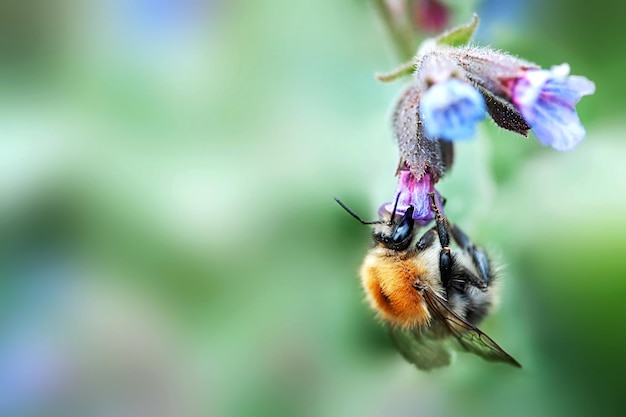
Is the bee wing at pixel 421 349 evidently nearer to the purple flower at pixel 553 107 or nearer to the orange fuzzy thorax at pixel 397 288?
the orange fuzzy thorax at pixel 397 288

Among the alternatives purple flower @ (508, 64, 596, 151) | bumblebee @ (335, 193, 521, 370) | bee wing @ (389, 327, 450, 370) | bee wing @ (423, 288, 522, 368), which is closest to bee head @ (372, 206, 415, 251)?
bumblebee @ (335, 193, 521, 370)

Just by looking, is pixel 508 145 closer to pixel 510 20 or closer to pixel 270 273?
pixel 510 20

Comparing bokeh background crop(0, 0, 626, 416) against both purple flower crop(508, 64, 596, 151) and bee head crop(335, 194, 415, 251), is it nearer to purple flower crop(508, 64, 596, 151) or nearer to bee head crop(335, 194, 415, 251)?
bee head crop(335, 194, 415, 251)

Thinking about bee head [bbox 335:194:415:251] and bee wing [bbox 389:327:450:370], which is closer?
bee head [bbox 335:194:415:251]

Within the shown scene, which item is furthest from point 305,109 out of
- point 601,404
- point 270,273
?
point 601,404

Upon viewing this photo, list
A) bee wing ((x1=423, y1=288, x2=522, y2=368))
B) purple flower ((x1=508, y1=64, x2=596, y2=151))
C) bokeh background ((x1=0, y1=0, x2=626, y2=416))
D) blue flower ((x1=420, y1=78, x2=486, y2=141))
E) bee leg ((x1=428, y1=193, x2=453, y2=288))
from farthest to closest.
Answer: bokeh background ((x1=0, y1=0, x2=626, y2=416)) < bee leg ((x1=428, y1=193, x2=453, y2=288)) < bee wing ((x1=423, y1=288, x2=522, y2=368)) < purple flower ((x1=508, y1=64, x2=596, y2=151)) < blue flower ((x1=420, y1=78, x2=486, y2=141))

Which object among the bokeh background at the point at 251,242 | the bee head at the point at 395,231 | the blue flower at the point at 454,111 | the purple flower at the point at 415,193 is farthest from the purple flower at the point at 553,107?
the bokeh background at the point at 251,242
